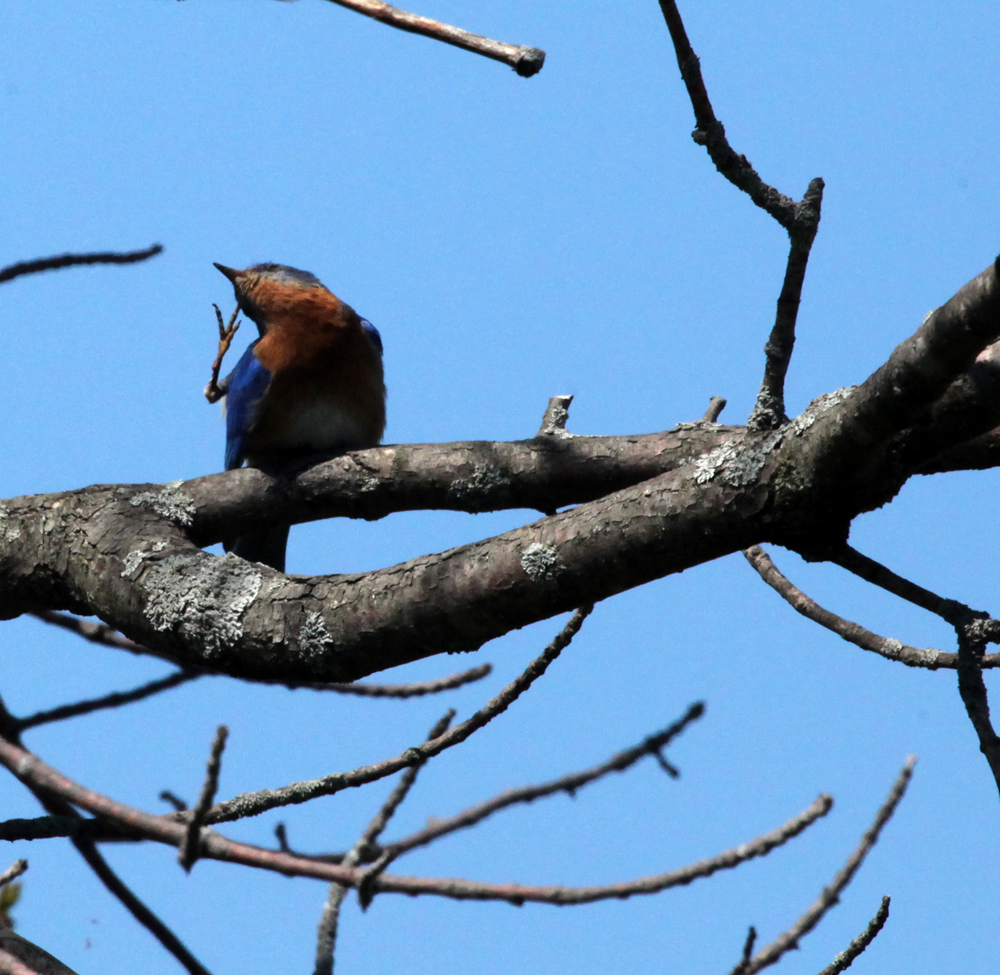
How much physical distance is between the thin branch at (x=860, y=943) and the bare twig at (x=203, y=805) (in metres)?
1.44

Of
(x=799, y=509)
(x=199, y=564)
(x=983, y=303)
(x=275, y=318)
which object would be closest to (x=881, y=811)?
(x=799, y=509)

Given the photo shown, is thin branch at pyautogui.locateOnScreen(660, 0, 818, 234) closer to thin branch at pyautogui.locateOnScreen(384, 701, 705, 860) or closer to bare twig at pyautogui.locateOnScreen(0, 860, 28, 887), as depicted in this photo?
thin branch at pyautogui.locateOnScreen(384, 701, 705, 860)

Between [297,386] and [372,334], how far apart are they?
731 millimetres

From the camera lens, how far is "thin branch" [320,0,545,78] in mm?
1586

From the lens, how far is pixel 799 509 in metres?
2.23

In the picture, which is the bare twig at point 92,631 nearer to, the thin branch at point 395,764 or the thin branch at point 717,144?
the thin branch at point 395,764

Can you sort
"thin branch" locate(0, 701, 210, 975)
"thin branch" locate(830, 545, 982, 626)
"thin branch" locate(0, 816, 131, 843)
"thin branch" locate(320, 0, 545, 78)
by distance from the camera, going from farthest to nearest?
"thin branch" locate(0, 816, 131, 843) → "thin branch" locate(830, 545, 982, 626) → "thin branch" locate(320, 0, 545, 78) → "thin branch" locate(0, 701, 210, 975)

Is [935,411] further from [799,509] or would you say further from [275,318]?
[275,318]

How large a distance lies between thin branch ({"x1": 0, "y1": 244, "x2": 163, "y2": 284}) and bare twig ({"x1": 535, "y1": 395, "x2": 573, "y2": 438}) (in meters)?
1.16

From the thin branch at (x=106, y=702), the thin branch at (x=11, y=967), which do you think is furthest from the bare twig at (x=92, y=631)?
the thin branch at (x=11, y=967)

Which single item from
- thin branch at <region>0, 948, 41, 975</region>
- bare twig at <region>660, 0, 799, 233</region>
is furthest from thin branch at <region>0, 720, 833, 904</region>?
bare twig at <region>660, 0, 799, 233</region>

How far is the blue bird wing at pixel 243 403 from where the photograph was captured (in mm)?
4711

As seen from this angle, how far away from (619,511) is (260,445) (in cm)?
272

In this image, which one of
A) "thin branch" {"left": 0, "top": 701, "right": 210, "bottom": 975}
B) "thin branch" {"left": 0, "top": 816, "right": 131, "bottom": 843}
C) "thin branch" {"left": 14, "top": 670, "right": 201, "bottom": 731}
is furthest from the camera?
"thin branch" {"left": 14, "top": 670, "right": 201, "bottom": 731}
